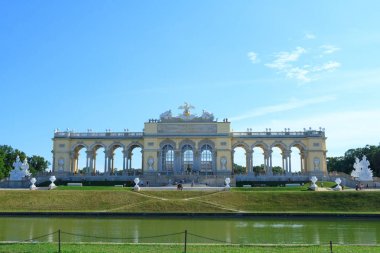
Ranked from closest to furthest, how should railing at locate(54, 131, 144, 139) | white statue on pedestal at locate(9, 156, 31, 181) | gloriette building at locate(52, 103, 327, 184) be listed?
white statue on pedestal at locate(9, 156, 31, 181)
gloriette building at locate(52, 103, 327, 184)
railing at locate(54, 131, 144, 139)

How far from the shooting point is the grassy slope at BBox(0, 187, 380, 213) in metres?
35.3

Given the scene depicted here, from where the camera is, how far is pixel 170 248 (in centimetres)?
1602

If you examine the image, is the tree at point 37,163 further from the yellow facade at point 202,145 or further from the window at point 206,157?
the window at point 206,157

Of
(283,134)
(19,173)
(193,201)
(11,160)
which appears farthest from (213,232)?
(11,160)

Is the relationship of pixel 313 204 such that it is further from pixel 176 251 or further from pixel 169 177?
pixel 169 177

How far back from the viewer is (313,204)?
121 feet

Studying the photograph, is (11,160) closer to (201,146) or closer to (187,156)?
(187,156)

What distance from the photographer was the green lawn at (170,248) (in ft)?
50.0

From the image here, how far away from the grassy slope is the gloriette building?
2601cm

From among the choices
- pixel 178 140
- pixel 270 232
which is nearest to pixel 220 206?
pixel 270 232

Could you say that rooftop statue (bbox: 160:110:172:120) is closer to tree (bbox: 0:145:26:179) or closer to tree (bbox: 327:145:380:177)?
tree (bbox: 0:145:26:179)

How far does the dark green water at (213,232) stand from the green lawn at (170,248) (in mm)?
1519

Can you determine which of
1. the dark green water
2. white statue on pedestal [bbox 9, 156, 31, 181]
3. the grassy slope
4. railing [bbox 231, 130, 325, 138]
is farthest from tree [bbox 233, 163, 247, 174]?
the dark green water

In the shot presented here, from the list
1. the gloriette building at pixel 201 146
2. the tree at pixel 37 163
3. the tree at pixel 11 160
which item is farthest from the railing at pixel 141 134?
the tree at pixel 37 163
